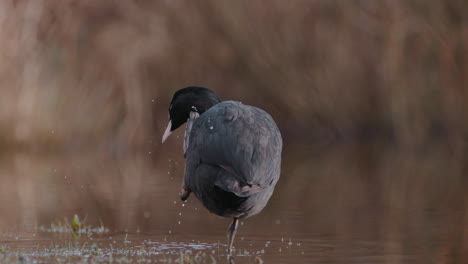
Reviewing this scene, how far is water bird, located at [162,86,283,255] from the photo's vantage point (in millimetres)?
6199

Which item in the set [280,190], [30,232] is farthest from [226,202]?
[280,190]

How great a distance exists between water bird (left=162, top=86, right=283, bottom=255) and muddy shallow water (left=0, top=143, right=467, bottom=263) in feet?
1.22

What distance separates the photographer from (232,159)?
245 inches

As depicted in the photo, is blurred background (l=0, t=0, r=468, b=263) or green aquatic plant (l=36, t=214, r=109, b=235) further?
blurred background (l=0, t=0, r=468, b=263)

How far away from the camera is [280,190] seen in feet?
36.6

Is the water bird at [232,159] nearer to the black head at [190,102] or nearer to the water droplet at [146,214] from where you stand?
the black head at [190,102]

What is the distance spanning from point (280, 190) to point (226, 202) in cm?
481

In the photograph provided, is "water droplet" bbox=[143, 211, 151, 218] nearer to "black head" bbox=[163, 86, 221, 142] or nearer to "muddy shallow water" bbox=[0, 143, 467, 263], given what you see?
"muddy shallow water" bbox=[0, 143, 467, 263]

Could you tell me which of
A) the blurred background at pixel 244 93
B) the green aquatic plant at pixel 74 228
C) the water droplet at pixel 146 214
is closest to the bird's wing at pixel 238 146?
the green aquatic plant at pixel 74 228

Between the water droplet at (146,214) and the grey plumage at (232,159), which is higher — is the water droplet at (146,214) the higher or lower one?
the lower one

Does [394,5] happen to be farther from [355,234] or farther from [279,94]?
[355,234]

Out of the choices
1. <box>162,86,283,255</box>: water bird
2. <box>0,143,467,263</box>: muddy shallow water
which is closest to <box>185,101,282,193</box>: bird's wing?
<box>162,86,283,255</box>: water bird

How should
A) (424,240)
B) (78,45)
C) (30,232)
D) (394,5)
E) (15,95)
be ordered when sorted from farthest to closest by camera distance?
(394,5)
(78,45)
(15,95)
(30,232)
(424,240)

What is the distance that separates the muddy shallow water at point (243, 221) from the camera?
6.49 m
